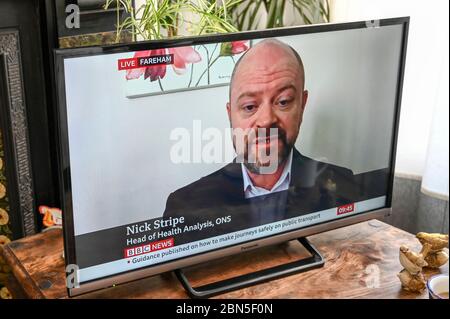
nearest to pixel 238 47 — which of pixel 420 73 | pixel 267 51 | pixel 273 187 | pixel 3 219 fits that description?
pixel 267 51

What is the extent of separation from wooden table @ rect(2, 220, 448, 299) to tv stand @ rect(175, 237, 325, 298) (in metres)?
0.01

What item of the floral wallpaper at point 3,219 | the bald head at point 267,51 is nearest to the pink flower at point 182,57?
the bald head at point 267,51

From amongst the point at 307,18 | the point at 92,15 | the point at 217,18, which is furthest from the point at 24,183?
the point at 307,18

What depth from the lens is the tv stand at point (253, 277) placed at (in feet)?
5.01

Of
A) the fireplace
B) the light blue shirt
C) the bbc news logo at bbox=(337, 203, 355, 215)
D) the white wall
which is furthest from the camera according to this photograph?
the white wall

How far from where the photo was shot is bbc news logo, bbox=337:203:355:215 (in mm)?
1711

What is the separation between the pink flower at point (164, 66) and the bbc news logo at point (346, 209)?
56 centimetres

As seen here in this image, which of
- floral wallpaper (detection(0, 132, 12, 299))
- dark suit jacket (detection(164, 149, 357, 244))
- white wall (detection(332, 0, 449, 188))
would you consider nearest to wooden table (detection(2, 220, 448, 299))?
dark suit jacket (detection(164, 149, 357, 244))

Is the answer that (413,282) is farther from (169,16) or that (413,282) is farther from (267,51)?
(169,16)

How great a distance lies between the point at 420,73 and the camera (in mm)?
2068

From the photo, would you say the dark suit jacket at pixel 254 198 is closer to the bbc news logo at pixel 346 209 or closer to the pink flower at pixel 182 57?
the bbc news logo at pixel 346 209

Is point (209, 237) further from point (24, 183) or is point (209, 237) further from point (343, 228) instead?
point (24, 183)

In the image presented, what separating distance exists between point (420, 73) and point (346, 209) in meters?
0.60

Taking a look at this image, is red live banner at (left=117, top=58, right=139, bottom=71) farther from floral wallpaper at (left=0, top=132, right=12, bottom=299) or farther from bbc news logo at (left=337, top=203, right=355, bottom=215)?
floral wallpaper at (left=0, top=132, right=12, bottom=299)
